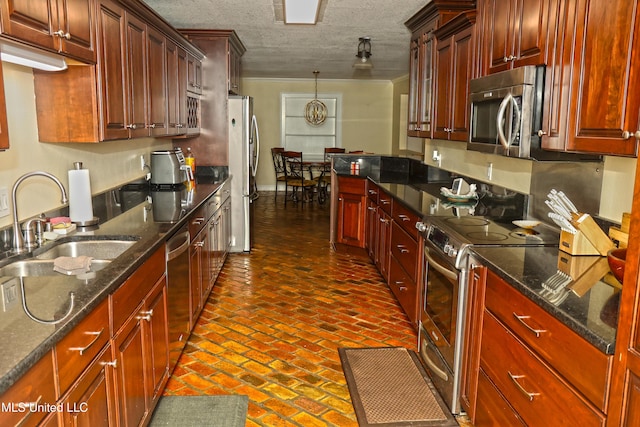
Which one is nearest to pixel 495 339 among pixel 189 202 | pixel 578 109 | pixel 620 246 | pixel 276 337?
pixel 620 246

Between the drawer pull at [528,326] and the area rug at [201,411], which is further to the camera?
the area rug at [201,411]

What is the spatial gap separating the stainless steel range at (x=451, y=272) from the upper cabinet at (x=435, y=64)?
902 millimetres

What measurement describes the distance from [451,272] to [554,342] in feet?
3.14

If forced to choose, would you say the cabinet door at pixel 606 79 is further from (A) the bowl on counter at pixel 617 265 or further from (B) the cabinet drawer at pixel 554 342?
(B) the cabinet drawer at pixel 554 342

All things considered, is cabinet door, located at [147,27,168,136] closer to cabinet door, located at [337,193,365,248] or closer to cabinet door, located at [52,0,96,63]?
cabinet door, located at [52,0,96,63]

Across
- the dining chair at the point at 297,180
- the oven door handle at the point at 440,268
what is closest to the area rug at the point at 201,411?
the oven door handle at the point at 440,268

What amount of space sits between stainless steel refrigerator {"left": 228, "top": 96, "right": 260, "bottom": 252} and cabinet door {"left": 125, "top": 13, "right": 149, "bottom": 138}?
7.07 feet

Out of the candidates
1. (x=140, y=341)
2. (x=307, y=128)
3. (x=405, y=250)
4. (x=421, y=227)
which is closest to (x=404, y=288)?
(x=405, y=250)

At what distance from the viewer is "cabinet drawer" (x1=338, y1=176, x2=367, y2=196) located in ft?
18.0

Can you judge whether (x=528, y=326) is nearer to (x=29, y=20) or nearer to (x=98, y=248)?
(x=98, y=248)

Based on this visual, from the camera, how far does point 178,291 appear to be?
3.01 metres

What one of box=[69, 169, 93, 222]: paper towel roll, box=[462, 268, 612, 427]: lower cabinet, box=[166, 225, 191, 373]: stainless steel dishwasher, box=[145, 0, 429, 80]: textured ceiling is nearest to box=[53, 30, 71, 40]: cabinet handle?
box=[69, 169, 93, 222]: paper towel roll

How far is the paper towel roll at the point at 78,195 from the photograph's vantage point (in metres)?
2.80

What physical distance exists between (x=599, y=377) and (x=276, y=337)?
7.89 ft
